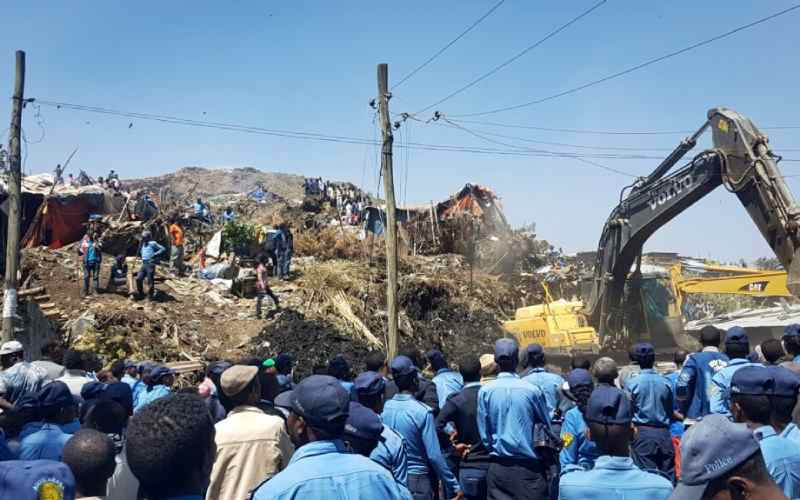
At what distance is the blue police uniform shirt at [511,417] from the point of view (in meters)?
5.38

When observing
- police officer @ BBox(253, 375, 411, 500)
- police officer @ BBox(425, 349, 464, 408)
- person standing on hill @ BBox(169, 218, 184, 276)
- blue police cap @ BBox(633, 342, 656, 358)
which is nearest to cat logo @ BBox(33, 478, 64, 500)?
police officer @ BBox(253, 375, 411, 500)

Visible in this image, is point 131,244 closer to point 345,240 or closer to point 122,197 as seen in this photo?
point 122,197

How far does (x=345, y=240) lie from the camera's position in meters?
23.8

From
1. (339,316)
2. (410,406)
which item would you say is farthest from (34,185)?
(410,406)

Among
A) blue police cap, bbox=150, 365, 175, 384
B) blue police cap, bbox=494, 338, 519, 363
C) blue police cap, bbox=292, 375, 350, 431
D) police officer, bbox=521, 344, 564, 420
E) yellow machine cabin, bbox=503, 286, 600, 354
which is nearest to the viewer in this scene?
blue police cap, bbox=292, 375, 350, 431

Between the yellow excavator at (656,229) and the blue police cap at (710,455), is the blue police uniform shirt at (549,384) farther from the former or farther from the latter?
the yellow excavator at (656,229)

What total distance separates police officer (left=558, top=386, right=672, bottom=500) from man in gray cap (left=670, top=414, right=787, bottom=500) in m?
1.12

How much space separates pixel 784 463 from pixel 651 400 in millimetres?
3324

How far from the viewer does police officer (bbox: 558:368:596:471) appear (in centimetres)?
564

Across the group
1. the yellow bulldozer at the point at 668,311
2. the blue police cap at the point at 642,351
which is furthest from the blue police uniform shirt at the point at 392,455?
the yellow bulldozer at the point at 668,311

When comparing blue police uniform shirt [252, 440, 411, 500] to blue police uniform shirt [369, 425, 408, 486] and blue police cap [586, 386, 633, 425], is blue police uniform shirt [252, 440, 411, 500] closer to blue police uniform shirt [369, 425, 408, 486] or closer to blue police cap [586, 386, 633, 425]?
blue police cap [586, 386, 633, 425]

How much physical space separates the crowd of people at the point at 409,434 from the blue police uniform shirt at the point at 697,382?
1cm

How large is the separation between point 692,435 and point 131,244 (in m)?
21.4

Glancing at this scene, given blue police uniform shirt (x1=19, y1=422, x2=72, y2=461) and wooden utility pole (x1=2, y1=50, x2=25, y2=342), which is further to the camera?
wooden utility pole (x1=2, y1=50, x2=25, y2=342)
